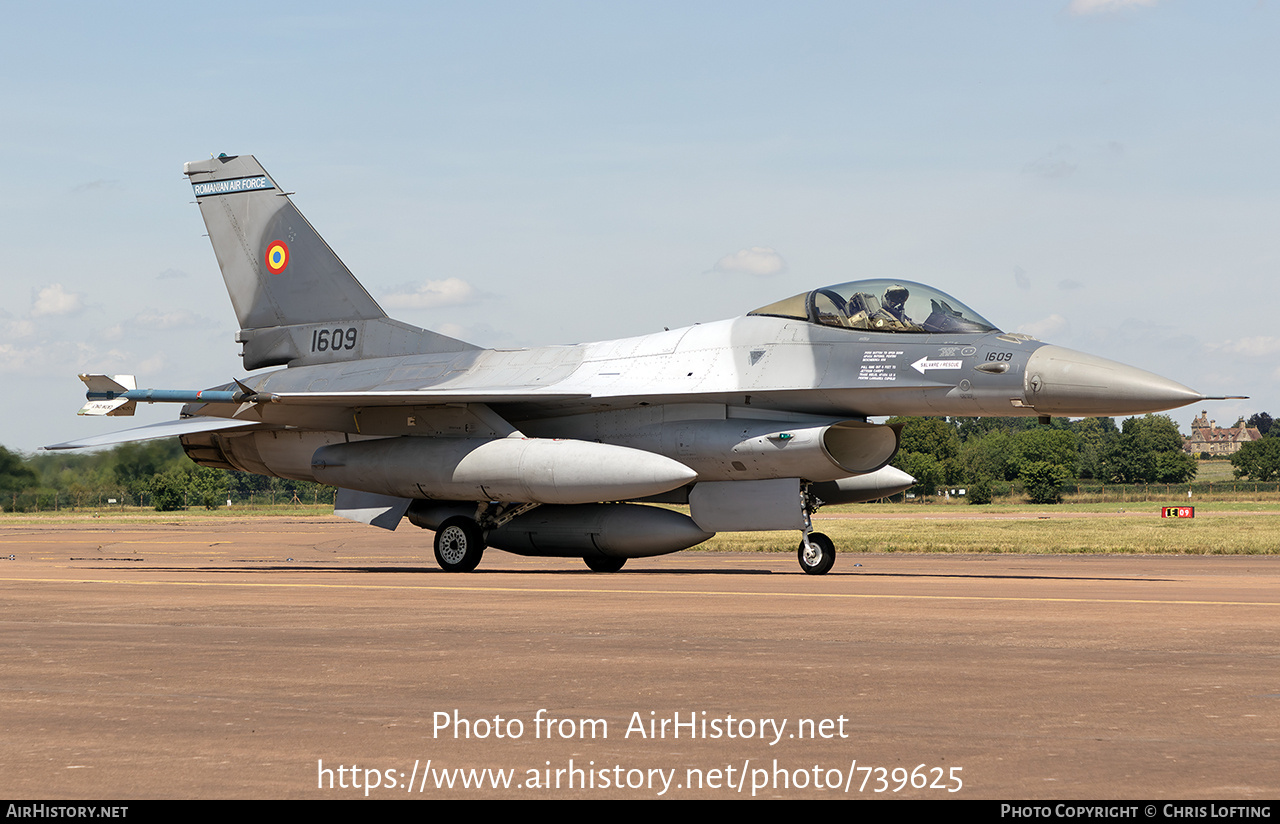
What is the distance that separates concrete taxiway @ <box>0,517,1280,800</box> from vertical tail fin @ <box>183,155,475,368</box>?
790 cm

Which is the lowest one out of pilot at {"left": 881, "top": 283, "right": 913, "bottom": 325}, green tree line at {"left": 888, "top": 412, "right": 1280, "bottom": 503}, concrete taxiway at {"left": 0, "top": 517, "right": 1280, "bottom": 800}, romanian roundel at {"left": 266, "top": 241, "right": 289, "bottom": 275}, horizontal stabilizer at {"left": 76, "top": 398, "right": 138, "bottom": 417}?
green tree line at {"left": 888, "top": 412, "right": 1280, "bottom": 503}

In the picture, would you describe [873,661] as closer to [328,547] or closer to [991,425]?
[328,547]

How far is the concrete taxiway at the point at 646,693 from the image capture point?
175 inches

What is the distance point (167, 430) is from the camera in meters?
19.8

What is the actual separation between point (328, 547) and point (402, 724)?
22794 mm

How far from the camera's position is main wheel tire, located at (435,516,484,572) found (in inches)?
692

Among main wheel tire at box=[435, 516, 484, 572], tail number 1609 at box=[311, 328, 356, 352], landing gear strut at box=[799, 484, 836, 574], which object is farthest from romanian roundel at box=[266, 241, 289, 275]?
landing gear strut at box=[799, 484, 836, 574]

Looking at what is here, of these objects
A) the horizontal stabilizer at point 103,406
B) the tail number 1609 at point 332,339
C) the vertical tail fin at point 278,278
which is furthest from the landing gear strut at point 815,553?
the horizontal stabilizer at point 103,406

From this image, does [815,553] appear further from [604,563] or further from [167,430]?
[167,430]

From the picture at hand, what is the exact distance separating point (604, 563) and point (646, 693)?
1172 centimetres

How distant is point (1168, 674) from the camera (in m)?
6.69

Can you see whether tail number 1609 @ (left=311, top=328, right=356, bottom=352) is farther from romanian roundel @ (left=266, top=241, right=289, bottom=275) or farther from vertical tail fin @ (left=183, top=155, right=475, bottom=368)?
romanian roundel @ (left=266, top=241, right=289, bottom=275)

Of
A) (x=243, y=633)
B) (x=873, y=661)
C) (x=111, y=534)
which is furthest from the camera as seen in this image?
(x=111, y=534)
